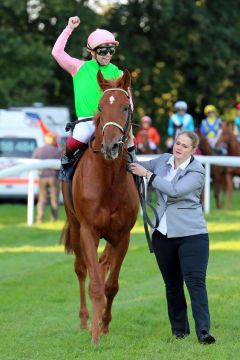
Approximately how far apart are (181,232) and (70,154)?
1.68 metres

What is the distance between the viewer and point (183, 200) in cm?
919

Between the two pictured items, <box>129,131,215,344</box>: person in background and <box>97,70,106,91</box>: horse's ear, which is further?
<box>97,70,106,91</box>: horse's ear

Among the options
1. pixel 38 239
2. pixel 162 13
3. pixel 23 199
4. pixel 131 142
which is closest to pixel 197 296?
pixel 131 142

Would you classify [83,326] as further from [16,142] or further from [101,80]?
[16,142]

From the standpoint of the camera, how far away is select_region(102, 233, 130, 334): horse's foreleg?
994 cm

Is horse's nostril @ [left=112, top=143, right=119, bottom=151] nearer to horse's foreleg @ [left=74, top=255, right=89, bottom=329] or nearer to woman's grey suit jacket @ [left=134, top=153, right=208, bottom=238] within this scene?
woman's grey suit jacket @ [left=134, top=153, right=208, bottom=238]

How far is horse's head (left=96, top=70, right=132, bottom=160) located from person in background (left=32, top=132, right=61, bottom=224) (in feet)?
43.9

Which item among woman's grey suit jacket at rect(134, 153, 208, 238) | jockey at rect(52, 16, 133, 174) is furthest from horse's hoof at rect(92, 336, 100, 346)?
jockey at rect(52, 16, 133, 174)

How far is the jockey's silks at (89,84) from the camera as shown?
10055 millimetres

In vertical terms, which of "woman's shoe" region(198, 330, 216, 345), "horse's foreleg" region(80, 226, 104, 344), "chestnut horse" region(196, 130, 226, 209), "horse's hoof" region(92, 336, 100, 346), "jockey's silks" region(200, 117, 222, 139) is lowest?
"chestnut horse" region(196, 130, 226, 209)

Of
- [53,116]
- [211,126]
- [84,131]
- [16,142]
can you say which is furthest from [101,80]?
[53,116]

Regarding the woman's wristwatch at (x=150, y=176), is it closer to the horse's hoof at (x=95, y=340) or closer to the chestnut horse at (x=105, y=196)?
the chestnut horse at (x=105, y=196)

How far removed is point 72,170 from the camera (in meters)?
10.4

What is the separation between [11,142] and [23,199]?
1632mm
